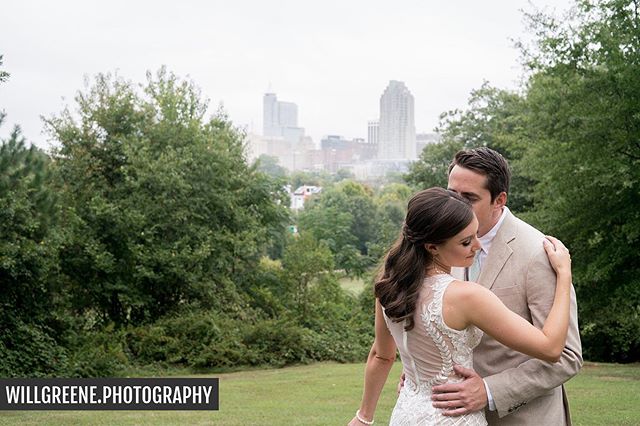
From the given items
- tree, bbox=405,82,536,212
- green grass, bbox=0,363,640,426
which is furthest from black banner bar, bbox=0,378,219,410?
tree, bbox=405,82,536,212

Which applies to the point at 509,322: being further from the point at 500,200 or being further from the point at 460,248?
the point at 500,200

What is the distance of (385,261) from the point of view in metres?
3.09

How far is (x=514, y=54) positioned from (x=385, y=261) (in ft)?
67.4

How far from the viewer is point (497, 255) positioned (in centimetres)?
312

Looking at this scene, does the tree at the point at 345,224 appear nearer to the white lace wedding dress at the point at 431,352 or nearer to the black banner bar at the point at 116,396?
the black banner bar at the point at 116,396

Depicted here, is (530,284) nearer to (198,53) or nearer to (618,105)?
(618,105)

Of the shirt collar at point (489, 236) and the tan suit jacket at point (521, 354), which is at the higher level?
the shirt collar at point (489, 236)

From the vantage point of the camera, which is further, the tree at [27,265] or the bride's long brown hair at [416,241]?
the tree at [27,265]

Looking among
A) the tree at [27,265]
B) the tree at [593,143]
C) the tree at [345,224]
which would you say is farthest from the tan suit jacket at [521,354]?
the tree at [345,224]

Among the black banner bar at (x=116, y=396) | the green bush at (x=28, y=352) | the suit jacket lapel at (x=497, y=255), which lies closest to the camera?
the suit jacket lapel at (x=497, y=255)

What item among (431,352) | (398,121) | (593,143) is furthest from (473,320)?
(398,121)

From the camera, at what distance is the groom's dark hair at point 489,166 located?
3.28 meters

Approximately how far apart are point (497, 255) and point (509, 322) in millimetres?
393

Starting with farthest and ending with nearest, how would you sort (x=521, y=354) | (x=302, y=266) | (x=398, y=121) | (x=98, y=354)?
(x=398, y=121) → (x=302, y=266) → (x=98, y=354) → (x=521, y=354)
